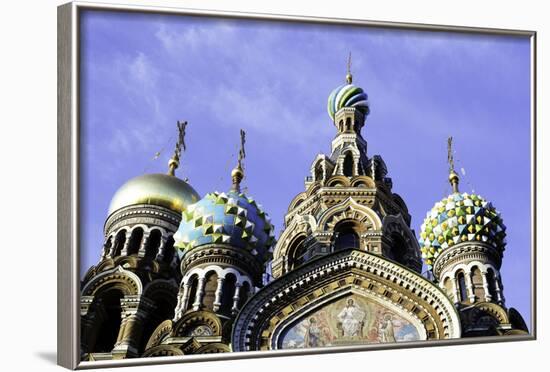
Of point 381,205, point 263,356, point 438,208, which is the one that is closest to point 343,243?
point 381,205

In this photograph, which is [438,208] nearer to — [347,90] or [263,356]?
[347,90]

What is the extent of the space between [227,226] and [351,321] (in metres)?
2.02

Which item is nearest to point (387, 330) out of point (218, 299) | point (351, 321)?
point (351, 321)

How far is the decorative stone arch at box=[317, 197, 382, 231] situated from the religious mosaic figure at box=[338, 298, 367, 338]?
2.17 meters

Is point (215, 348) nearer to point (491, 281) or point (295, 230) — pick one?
point (295, 230)

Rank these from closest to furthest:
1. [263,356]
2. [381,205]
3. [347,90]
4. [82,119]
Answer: [82,119]
[263,356]
[347,90]
[381,205]

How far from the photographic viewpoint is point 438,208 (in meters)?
11.8

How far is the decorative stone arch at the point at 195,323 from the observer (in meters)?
10.6

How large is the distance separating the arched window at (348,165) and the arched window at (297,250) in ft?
3.47

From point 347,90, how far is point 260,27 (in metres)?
1.50

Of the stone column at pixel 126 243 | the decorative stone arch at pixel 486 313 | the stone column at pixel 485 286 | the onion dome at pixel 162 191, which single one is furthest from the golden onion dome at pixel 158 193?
the stone column at pixel 485 286

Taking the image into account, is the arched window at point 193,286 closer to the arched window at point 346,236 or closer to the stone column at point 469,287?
the arched window at point 346,236

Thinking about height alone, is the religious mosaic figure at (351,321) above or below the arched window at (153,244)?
below

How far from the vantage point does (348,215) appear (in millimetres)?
13078
